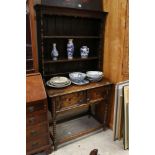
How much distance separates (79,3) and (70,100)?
1.22 metres

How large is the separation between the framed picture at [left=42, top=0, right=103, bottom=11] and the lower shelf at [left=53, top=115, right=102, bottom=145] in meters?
1.62

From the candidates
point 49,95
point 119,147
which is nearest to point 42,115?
point 49,95

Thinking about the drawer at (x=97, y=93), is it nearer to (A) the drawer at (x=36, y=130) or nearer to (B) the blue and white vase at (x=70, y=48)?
(B) the blue and white vase at (x=70, y=48)

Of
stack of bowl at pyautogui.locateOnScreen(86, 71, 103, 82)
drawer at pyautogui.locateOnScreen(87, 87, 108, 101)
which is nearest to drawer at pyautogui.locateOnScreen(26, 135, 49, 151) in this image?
drawer at pyautogui.locateOnScreen(87, 87, 108, 101)

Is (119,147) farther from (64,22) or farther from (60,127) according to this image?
(64,22)

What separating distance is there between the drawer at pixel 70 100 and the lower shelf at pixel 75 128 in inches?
18.6

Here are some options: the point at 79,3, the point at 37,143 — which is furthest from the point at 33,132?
the point at 79,3

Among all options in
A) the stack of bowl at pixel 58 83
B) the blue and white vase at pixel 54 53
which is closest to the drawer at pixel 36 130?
the stack of bowl at pixel 58 83

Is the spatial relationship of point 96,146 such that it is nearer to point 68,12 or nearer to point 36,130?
point 36,130

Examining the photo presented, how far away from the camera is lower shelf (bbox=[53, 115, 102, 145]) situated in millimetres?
2219

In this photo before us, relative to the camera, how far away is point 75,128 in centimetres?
249

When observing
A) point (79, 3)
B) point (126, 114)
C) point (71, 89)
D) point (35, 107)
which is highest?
point (79, 3)
